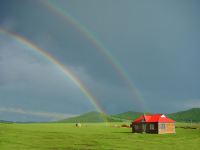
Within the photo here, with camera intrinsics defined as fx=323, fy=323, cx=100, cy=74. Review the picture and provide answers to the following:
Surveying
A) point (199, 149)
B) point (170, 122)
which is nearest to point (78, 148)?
point (199, 149)

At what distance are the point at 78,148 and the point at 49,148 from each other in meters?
3.84

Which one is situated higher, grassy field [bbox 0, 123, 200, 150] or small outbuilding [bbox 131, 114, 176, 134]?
small outbuilding [bbox 131, 114, 176, 134]

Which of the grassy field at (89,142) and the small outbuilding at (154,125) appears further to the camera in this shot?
the small outbuilding at (154,125)

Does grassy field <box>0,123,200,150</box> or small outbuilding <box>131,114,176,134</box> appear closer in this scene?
grassy field <box>0,123,200,150</box>

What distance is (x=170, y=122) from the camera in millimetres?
102562

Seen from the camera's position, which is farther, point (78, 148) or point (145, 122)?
point (145, 122)

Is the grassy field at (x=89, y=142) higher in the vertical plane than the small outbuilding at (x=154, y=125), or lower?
lower

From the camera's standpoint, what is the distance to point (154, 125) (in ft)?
324

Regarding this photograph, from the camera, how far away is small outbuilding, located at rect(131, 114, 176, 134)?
98213mm

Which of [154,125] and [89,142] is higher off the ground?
[154,125]

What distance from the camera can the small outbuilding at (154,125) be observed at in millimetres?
98213

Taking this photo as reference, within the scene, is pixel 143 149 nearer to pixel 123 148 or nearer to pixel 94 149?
pixel 123 148

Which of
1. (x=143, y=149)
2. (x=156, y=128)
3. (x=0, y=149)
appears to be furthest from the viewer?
(x=156, y=128)

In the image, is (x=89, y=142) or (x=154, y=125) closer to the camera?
(x=89, y=142)
